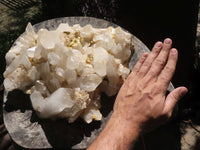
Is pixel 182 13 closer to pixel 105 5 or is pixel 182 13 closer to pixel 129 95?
pixel 129 95

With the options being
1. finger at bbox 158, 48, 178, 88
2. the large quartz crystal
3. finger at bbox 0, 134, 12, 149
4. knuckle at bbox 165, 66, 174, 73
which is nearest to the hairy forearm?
the large quartz crystal

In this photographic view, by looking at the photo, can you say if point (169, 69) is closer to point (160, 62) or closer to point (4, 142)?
point (160, 62)

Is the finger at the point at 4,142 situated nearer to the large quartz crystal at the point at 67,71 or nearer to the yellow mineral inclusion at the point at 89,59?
the large quartz crystal at the point at 67,71

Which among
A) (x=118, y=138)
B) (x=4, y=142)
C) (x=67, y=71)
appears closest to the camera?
(x=118, y=138)

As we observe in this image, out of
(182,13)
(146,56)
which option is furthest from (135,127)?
(182,13)

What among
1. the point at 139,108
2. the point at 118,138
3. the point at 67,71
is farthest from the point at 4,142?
the point at 139,108

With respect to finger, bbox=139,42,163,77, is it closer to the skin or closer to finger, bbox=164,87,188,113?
the skin

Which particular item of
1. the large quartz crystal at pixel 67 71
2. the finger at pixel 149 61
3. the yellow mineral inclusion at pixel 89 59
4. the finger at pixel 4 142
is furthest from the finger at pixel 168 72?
the finger at pixel 4 142
